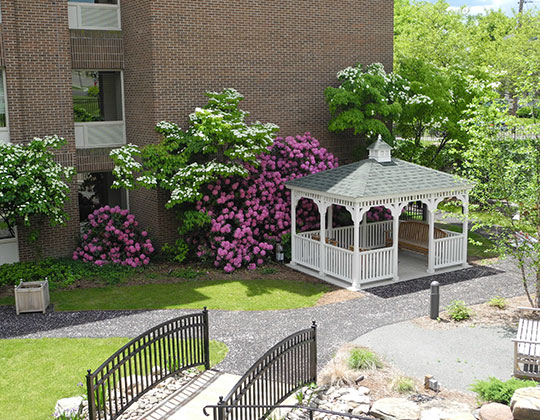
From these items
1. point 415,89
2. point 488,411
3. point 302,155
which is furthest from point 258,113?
point 488,411

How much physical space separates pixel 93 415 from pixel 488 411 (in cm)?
623

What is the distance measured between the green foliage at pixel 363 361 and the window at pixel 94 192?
1228 centimetres

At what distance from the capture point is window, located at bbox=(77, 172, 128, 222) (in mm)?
22078

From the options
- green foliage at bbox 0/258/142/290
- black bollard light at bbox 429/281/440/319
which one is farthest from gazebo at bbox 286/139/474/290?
green foliage at bbox 0/258/142/290

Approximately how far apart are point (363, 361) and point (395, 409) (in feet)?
6.51

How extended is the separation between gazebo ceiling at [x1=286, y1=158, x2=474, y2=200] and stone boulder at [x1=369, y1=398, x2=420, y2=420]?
304 inches

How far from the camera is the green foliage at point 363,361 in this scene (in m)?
12.7

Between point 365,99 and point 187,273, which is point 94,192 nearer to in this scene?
point 187,273

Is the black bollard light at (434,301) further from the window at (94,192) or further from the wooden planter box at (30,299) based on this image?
the window at (94,192)

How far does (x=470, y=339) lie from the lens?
14477mm

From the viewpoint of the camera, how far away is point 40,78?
1962cm

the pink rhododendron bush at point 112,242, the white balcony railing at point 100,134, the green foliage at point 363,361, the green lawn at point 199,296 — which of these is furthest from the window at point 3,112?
the green foliage at point 363,361

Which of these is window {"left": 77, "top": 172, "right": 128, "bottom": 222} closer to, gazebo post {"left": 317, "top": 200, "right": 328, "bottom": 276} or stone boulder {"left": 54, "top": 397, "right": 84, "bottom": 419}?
gazebo post {"left": 317, "top": 200, "right": 328, "bottom": 276}

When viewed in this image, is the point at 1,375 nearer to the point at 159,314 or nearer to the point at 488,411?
the point at 159,314
